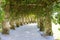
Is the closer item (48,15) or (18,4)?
(48,15)

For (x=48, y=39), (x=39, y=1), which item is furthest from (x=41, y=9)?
(x=48, y=39)

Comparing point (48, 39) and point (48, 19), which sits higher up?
point (48, 19)

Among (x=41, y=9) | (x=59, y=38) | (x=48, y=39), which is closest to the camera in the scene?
(x=59, y=38)

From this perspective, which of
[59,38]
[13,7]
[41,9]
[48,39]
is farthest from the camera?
[13,7]

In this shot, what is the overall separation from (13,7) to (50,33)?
11.7 feet

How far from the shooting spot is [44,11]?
11078 mm

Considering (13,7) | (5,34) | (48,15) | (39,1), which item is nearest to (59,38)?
(48,15)

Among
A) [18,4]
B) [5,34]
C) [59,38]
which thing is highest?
[18,4]

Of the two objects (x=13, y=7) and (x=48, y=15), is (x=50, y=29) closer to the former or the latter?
(x=48, y=15)

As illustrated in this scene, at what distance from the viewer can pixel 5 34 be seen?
12148 millimetres

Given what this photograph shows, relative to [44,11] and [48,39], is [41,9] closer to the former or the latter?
[44,11]

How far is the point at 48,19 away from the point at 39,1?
1.15 metres

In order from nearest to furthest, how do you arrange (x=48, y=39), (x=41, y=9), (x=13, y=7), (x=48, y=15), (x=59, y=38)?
(x=59, y=38) < (x=48, y=39) < (x=48, y=15) < (x=41, y=9) < (x=13, y=7)

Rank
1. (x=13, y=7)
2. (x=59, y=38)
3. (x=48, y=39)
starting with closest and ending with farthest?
(x=59, y=38) < (x=48, y=39) < (x=13, y=7)
